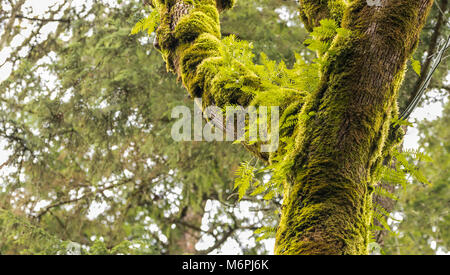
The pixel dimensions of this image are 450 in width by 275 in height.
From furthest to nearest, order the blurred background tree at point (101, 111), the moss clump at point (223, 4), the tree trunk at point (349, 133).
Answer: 1. the blurred background tree at point (101, 111)
2. the moss clump at point (223, 4)
3. the tree trunk at point (349, 133)

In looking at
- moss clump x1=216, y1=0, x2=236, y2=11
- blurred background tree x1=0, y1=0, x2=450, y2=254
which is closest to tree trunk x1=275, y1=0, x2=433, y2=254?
moss clump x1=216, y1=0, x2=236, y2=11

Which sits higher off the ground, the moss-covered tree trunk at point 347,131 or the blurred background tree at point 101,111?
the blurred background tree at point 101,111

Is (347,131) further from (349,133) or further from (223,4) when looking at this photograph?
(223,4)

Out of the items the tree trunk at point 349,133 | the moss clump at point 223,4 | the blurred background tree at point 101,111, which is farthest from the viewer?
→ the blurred background tree at point 101,111

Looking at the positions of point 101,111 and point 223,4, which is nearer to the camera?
point 223,4

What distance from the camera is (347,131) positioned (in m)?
1.69

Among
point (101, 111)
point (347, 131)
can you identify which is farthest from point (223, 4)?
point (101, 111)

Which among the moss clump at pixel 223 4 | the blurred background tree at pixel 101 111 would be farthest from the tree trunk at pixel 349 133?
the blurred background tree at pixel 101 111

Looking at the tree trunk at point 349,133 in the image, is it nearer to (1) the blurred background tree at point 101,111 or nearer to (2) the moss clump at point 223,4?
(2) the moss clump at point 223,4

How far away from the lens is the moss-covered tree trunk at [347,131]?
1.58 meters

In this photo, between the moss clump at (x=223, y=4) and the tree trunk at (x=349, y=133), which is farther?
the moss clump at (x=223, y=4)

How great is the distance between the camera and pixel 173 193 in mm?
8930

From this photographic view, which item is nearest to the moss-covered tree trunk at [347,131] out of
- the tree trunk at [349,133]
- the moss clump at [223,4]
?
the tree trunk at [349,133]

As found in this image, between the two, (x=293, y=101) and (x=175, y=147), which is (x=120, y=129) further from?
(x=293, y=101)
